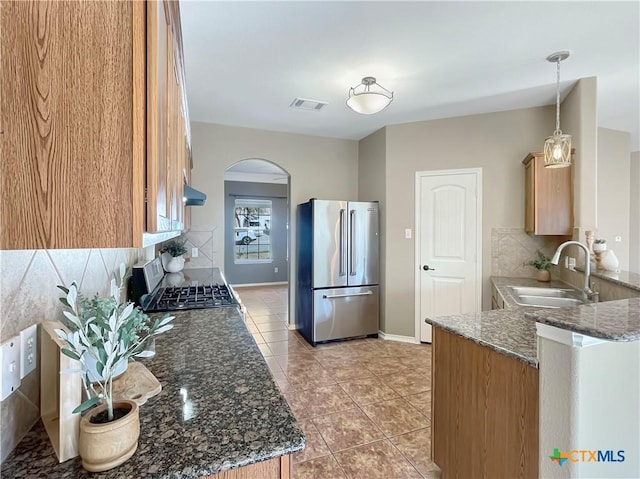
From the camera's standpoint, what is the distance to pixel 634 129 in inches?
164

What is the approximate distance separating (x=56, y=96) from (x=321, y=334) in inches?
138

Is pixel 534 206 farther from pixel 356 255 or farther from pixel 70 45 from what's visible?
pixel 70 45

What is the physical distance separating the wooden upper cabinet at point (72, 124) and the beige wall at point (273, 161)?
11.3 ft

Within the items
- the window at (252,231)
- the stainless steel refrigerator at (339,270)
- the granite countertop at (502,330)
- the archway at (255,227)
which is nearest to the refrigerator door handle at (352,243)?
the stainless steel refrigerator at (339,270)

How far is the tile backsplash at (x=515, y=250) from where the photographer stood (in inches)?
131

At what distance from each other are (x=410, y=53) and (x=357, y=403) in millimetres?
2718

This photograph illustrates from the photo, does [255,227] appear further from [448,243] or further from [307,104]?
[448,243]

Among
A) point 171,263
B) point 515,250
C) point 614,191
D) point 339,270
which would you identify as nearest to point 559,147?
point 515,250

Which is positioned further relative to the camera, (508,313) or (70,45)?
(508,313)

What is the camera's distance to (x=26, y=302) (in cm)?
77

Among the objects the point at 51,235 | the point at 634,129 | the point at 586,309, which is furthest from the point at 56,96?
the point at 634,129

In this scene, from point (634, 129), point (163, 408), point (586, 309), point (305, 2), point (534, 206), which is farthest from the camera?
point (634, 129)

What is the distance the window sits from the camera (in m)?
7.45

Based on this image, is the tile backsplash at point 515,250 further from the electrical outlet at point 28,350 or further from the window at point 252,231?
the window at point 252,231
